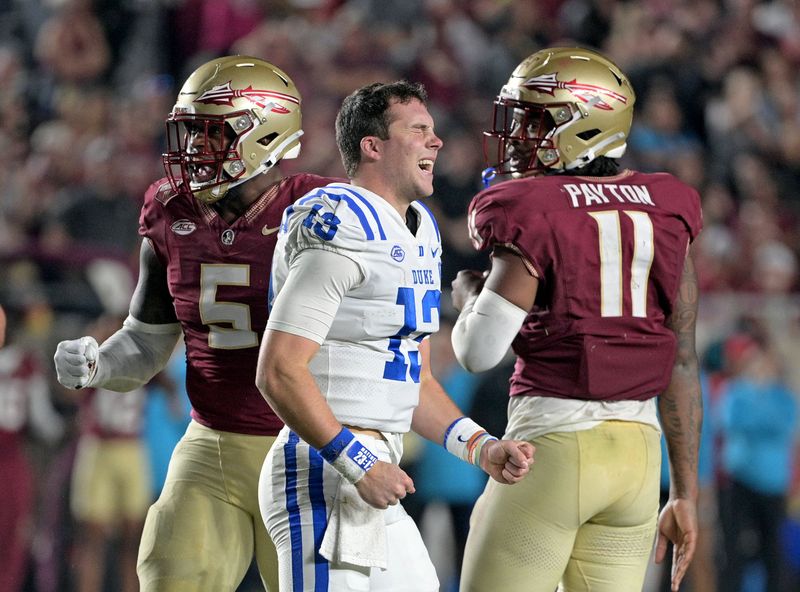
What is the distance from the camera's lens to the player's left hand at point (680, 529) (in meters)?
3.46

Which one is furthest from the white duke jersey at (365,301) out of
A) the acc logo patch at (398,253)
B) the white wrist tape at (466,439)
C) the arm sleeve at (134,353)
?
the arm sleeve at (134,353)

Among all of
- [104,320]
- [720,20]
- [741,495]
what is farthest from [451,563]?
[720,20]

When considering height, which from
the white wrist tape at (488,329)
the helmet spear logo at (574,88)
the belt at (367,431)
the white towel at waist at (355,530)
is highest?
the helmet spear logo at (574,88)

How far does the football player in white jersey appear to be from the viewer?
8.87ft

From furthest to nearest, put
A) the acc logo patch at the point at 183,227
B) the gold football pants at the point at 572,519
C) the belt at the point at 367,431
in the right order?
the acc logo patch at the point at 183,227, the gold football pants at the point at 572,519, the belt at the point at 367,431

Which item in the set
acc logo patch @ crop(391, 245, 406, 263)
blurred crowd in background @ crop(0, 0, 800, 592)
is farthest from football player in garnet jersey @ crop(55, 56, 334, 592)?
blurred crowd in background @ crop(0, 0, 800, 592)

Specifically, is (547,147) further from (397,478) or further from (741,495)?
(741,495)

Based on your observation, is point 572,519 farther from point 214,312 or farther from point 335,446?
point 214,312

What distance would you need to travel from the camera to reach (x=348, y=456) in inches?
106

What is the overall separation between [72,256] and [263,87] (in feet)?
9.91

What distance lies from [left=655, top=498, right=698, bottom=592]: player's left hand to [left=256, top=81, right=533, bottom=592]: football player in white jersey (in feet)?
2.41

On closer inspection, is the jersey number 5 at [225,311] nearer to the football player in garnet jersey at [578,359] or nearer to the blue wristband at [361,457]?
the football player in garnet jersey at [578,359]

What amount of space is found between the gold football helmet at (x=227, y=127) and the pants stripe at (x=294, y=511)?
95cm

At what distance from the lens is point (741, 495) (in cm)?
688
